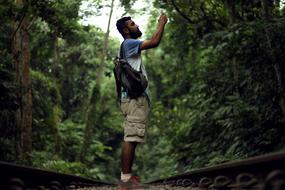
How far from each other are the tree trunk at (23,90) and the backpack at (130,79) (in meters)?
5.64

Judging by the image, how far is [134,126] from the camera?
4.46 m

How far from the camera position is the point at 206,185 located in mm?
3600

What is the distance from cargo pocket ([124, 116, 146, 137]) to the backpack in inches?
9.6

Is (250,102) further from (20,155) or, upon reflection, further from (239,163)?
(239,163)

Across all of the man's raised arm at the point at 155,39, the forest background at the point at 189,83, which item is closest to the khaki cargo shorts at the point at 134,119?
the man's raised arm at the point at 155,39

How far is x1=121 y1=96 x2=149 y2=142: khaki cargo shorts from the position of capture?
4434 mm

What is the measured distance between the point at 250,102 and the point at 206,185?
549cm

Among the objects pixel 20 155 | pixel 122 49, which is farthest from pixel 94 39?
pixel 122 49

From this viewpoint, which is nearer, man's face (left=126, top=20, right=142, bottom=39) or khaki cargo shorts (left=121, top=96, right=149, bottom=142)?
khaki cargo shorts (left=121, top=96, right=149, bottom=142)

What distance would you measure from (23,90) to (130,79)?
6.90 m

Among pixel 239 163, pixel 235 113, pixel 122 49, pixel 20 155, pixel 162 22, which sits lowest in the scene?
pixel 20 155

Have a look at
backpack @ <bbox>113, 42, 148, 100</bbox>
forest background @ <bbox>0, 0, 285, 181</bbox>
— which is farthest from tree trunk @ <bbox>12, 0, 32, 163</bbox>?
backpack @ <bbox>113, 42, 148, 100</bbox>

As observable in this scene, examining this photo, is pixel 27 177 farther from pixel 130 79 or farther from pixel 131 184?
pixel 130 79

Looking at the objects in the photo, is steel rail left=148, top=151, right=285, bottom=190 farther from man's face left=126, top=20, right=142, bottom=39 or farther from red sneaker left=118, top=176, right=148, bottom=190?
man's face left=126, top=20, right=142, bottom=39
